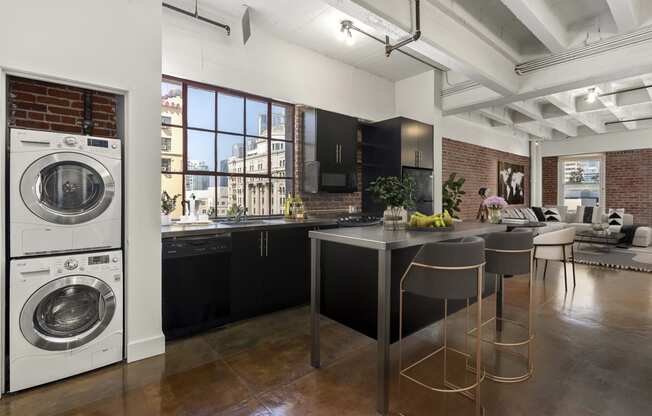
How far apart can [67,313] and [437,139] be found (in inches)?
217

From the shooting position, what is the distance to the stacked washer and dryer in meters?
2.05

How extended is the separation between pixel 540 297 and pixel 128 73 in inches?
198

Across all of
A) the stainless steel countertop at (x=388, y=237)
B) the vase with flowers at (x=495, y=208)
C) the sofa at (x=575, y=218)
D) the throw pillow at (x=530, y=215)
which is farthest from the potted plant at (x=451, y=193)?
the stainless steel countertop at (x=388, y=237)

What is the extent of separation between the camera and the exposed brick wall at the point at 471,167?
22.9 ft

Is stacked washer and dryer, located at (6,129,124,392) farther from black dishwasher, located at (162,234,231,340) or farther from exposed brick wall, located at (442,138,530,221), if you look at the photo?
exposed brick wall, located at (442,138,530,221)

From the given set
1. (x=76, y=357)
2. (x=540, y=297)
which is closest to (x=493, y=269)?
(x=540, y=297)

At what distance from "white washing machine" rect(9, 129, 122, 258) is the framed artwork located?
28.9 ft

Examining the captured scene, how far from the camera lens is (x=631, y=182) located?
8508 mm

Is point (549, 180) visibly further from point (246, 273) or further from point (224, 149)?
point (246, 273)

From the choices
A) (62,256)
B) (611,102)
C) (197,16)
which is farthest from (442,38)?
(611,102)

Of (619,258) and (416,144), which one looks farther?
(619,258)

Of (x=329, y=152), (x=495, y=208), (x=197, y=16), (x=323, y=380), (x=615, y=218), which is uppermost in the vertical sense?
(x=197, y=16)

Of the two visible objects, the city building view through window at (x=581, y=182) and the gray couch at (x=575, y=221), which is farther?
the city building view through window at (x=581, y=182)

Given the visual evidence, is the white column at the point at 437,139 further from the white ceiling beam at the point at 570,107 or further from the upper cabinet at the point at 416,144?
the white ceiling beam at the point at 570,107
